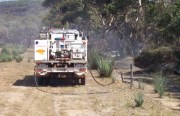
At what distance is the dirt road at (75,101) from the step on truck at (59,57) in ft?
2.05

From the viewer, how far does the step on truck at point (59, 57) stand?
20.2 metres

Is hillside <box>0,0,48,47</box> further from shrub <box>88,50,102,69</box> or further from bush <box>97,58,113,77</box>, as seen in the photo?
bush <box>97,58,113,77</box>

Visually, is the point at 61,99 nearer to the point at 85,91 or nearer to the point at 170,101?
the point at 85,91

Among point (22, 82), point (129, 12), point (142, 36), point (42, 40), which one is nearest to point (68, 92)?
point (42, 40)

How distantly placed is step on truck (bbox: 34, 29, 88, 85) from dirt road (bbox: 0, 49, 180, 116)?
62 centimetres

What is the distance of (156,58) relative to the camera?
3127 centimetres

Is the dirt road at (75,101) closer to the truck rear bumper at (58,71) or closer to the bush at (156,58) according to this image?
the truck rear bumper at (58,71)

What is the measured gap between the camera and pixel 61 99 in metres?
16.4

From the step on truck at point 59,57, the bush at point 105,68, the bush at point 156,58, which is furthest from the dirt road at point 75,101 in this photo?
the bush at point 156,58

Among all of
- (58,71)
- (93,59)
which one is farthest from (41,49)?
(93,59)

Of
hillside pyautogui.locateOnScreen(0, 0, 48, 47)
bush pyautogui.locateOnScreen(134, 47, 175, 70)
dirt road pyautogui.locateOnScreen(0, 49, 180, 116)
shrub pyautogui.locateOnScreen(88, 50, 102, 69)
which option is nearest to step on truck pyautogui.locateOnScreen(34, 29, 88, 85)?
dirt road pyautogui.locateOnScreen(0, 49, 180, 116)

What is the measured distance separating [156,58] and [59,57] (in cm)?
1218

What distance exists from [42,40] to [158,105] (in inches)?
295

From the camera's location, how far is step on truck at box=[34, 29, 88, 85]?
20.2 metres
